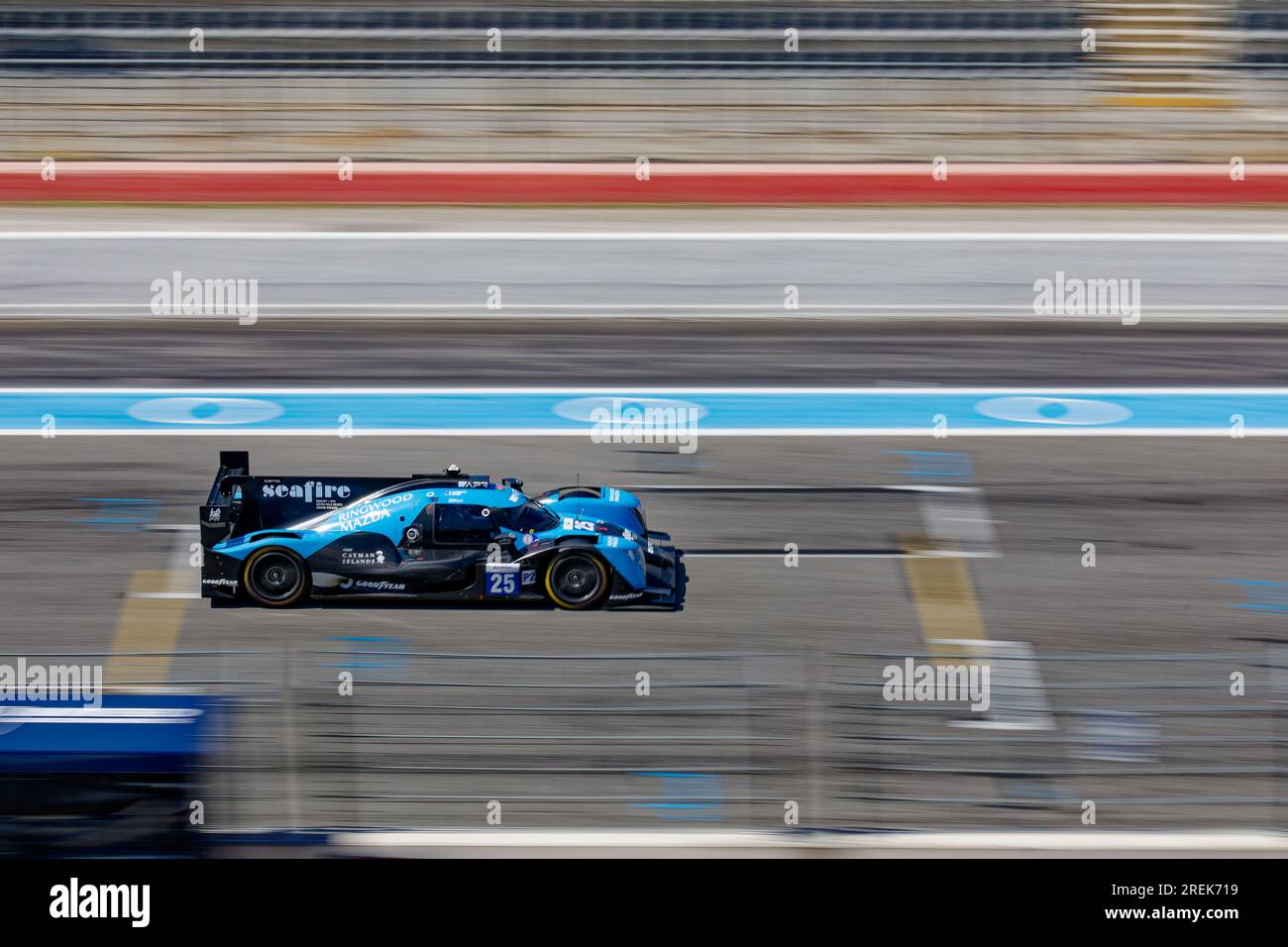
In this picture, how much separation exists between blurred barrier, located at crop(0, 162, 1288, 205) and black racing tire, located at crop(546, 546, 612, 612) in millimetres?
13554

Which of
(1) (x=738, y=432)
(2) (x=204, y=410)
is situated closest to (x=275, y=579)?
(2) (x=204, y=410)

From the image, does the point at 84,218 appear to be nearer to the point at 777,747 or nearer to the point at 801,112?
the point at 801,112

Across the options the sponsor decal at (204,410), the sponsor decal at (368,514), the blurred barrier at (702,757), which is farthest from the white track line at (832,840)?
the sponsor decal at (204,410)

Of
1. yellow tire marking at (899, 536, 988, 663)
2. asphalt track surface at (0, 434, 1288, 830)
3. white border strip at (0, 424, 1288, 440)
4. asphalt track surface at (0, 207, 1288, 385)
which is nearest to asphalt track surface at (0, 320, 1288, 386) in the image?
asphalt track surface at (0, 207, 1288, 385)

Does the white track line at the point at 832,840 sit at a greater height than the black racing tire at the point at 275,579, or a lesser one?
lesser

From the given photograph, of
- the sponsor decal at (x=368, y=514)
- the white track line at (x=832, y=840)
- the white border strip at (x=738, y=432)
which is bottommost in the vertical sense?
the white track line at (x=832, y=840)

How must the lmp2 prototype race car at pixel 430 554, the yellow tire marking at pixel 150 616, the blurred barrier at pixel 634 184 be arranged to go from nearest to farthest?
the yellow tire marking at pixel 150 616
the lmp2 prototype race car at pixel 430 554
the blurred barrier at pixel 634 184

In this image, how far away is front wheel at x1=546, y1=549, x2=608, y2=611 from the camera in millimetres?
10258

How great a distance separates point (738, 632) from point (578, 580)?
3.64 feet

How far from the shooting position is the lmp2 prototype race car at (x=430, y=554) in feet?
33.5

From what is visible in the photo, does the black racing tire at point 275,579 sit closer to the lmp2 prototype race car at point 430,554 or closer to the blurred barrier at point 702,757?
the lmp2 prototype race car at point 430,554

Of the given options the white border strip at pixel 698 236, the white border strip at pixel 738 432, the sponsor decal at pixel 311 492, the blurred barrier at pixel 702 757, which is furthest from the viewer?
the white border strip at pixel 698 236

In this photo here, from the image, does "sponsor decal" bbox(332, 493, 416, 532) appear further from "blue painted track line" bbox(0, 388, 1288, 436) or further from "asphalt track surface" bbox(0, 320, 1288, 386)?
"asphalt track surface" bbox(0, 320, 1288, 386)

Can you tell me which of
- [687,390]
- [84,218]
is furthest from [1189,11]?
[84,218]
